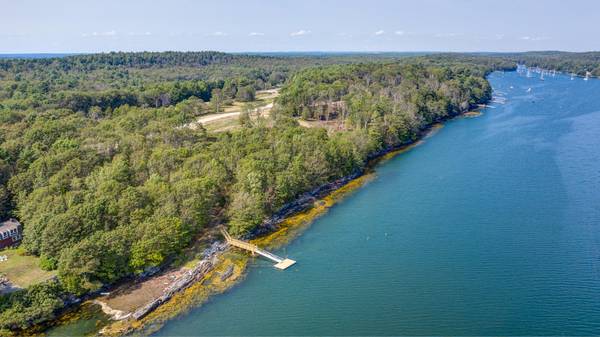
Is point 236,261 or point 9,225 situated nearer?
point 236,261

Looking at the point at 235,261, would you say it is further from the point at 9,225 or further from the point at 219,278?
the point at 9,225

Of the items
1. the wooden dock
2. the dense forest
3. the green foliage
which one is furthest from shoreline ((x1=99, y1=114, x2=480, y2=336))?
the green foliage

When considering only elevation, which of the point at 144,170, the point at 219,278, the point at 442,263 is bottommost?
the point at 219,278

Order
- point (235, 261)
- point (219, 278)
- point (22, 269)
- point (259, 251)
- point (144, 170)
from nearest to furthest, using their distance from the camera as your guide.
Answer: point (22, 269), point (219, 278), point (235, 261), point (259, 251), point (144, 170)

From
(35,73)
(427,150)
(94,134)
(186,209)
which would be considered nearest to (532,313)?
(186,209)

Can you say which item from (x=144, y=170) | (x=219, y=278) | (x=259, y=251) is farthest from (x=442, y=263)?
(x=144, y=170)

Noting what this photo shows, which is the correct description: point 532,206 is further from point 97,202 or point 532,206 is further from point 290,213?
point 97,202

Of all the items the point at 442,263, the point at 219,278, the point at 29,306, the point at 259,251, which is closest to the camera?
the point at 29,306
